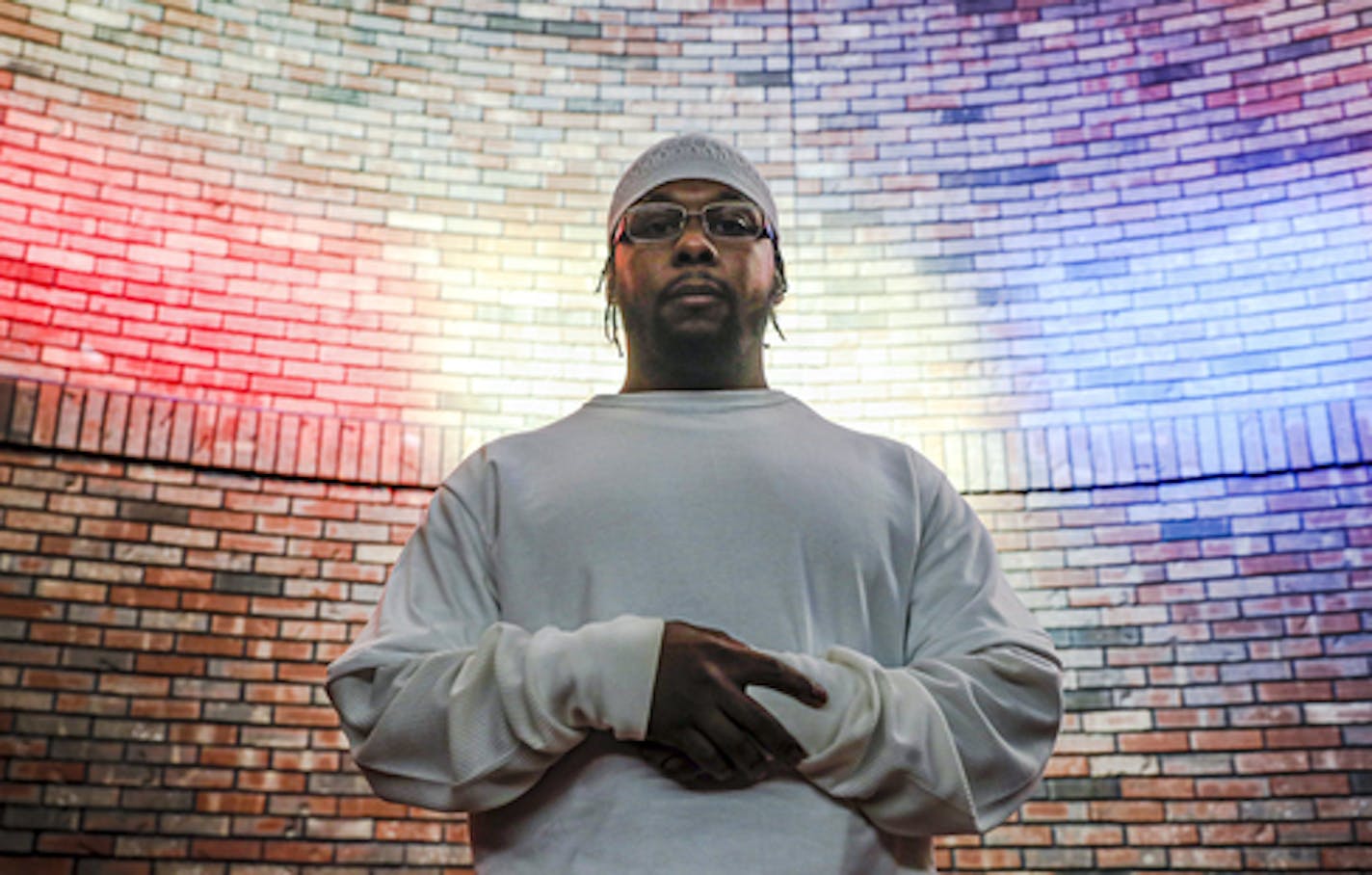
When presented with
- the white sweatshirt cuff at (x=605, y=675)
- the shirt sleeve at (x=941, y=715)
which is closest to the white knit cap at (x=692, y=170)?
the shirt sleeve at (x=941, y=715)

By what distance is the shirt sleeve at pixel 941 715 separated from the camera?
1.76 metres

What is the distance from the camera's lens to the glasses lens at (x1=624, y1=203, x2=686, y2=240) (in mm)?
2295

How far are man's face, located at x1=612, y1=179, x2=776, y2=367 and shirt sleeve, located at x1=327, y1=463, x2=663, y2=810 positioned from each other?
56 cm

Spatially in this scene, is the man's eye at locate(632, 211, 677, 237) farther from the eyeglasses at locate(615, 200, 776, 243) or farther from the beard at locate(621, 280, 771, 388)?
the beard at locate(621, 280, 771, 388)

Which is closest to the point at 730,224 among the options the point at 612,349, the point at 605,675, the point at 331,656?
the point at 605,675

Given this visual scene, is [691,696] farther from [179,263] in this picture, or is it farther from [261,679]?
[179,263]

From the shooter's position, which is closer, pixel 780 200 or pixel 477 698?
pixel 477 698

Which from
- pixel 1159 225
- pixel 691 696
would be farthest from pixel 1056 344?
pixel 691 696

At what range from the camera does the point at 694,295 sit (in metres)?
2.23

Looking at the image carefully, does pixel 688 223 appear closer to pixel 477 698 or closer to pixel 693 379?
pixel 693 379

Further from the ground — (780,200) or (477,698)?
(780,200)

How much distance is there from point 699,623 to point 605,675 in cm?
21

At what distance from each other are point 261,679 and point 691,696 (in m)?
3.60

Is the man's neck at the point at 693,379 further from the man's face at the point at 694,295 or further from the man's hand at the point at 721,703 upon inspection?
the man's hand at the point at 721,703
